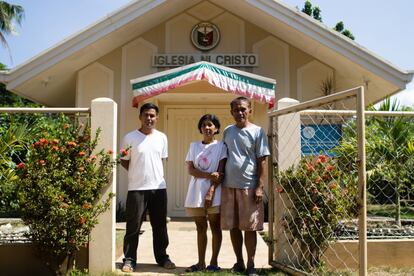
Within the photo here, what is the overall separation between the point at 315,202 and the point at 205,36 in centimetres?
627

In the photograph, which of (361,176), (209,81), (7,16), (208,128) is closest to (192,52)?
(209,81)

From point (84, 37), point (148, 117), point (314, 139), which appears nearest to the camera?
point (148, 117)

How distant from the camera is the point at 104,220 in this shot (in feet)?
14.7

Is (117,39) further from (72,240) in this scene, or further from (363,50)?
(72,240)

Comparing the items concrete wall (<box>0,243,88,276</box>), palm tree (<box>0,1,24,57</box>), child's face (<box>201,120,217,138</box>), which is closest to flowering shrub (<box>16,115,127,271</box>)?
concrete wall (<box>0,243,88,276</box>)

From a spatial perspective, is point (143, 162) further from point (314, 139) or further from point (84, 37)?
point (84, 37)

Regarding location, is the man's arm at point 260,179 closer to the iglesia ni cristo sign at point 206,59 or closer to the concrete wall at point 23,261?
the concrete wall at point 23,261

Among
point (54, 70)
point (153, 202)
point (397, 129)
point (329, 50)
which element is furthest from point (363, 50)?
point (54, 70)

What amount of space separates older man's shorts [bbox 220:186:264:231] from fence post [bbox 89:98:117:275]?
116cm

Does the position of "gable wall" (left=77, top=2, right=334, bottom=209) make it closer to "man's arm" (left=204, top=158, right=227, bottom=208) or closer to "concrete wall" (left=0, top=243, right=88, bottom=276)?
"concrete wall" (left=0, top=243, right=88, bottom=276)

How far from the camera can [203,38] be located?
9.70m

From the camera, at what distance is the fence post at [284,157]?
4.64 metres

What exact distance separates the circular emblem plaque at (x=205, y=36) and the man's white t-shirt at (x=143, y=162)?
5274 mm

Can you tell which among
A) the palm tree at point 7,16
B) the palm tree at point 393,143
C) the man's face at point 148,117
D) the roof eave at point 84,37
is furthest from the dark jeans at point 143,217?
the palm tree at point 7,16
